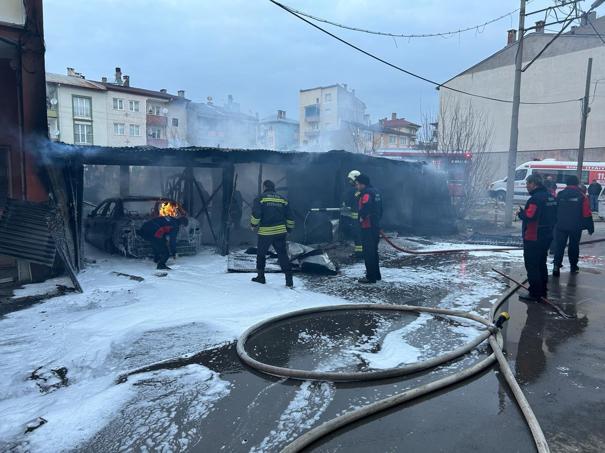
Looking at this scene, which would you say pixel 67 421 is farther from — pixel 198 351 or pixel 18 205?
pixel 18 205

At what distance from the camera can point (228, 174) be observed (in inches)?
395

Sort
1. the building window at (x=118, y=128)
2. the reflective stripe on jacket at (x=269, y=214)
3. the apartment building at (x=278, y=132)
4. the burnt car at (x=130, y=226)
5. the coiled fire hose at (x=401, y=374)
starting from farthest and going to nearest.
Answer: the building window at (x=118, y=128)
the apartment building at (x=278, y=132)
the burnt car at (x=130, y=226)
the reflective stripe on jacket at (x=269, y=214)
the coiled fire hose at (x=401, y=374)

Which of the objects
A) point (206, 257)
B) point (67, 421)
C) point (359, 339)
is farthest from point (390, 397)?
point (206, 257)

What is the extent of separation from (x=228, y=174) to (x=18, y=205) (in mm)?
4296

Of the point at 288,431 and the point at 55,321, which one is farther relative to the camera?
the point at 55,321

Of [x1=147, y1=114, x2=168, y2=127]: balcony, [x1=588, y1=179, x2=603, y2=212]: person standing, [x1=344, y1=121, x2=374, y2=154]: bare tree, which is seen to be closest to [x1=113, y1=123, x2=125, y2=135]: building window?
[x1=147, y1=114, x2=168, y2=127]: balcony

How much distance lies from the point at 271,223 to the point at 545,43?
114 ft

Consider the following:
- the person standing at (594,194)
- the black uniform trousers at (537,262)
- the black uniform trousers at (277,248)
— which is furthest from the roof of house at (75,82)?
the black uniform trousers at (537,262)

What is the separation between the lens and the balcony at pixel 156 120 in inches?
1708

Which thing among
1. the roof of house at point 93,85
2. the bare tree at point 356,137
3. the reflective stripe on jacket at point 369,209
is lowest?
the reflective stripe on jacket at point 369,209

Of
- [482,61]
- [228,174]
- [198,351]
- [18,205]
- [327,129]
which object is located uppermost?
[482,61]

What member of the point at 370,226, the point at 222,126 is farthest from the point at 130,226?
the point at 222,126

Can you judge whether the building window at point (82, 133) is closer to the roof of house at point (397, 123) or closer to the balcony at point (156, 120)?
the balcony at point (156, 120)

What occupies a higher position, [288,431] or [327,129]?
[327,129]
